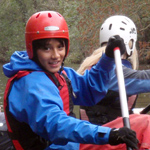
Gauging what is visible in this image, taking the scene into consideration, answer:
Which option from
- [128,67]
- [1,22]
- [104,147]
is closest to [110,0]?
[128,67]

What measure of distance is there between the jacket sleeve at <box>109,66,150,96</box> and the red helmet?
3.01 feet

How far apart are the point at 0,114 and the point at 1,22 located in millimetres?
27148

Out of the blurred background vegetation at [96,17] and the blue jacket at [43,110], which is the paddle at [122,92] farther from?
the blurred background vegetation at [96,17]

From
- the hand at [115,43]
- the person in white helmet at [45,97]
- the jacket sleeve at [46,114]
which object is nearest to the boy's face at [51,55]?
the person in white helmet at [45,97]

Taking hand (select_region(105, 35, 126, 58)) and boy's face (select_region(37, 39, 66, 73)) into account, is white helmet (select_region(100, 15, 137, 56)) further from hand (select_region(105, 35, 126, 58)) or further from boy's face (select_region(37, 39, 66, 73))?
boy's face (select_region(37, 39, 66, 73))

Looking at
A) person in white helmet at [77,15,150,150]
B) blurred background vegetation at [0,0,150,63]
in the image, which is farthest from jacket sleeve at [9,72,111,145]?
blurred background vegetation at [0,0,150,63]

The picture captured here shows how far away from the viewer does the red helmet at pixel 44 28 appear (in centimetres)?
232

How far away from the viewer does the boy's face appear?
2.31m

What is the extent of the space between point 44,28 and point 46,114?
0.60m

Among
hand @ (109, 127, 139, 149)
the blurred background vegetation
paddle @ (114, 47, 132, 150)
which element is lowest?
the blurred background vegetation

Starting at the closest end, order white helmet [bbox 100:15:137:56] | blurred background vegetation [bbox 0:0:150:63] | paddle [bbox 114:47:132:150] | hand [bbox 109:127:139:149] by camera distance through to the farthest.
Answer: hand [bbox 109:127:139:149]
paddle [bbox 114:47:132:150]
white helmet [bbox 100:15:137:56]
blurred background vegetation [bbox 0:0:150:63]

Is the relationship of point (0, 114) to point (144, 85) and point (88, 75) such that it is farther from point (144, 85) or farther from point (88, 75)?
point (144, 85)

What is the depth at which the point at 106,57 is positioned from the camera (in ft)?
8.66

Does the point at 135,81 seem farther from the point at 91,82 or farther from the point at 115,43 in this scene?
the point at 115,43
